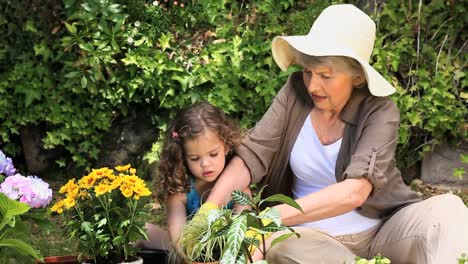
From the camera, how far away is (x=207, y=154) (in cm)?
Result: 357

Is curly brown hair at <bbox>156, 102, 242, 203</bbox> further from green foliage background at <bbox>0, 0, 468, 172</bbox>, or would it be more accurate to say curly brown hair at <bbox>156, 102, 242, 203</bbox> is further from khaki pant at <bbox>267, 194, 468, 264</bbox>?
green foliage background at <bbox>0, 0, 468, 172</bbox>

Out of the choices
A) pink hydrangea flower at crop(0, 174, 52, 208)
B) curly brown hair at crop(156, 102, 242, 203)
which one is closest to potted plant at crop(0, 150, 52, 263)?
pink hydrangea flower at crop(0, 174, 52, 208)

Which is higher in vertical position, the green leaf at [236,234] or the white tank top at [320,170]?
the green leaf at [236,234]

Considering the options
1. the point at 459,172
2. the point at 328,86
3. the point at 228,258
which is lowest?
the point at 459,172

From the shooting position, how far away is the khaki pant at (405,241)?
128 inches

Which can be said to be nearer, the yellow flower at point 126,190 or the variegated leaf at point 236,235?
the variegated leaf at point 236,235

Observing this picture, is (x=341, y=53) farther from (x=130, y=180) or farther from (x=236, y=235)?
(x=236, y=235)

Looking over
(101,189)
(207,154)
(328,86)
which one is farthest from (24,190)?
(328,86)

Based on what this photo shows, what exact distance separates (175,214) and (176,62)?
2.14 metres

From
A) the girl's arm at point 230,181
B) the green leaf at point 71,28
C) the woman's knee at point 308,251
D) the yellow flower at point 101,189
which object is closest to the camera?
the yellow flower at point 101,189

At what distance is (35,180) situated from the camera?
9.84ft

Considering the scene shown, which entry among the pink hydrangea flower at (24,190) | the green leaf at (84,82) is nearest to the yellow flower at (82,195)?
the pink hydrangea flower at (24,190)

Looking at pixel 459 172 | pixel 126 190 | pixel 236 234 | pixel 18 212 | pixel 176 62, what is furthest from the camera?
pixel 176 62

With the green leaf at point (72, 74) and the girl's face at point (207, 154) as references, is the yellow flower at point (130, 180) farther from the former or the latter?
the green leaf at point (72, 74)
